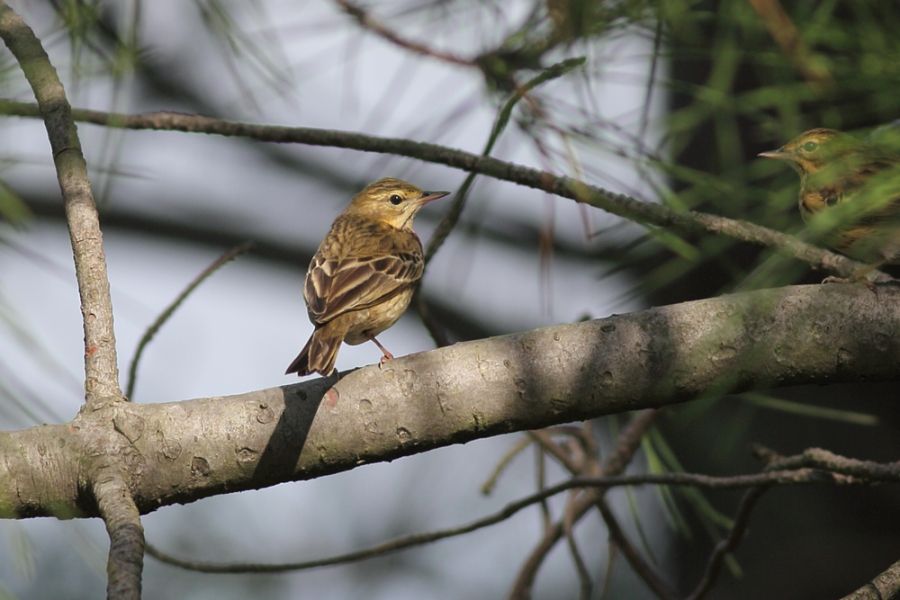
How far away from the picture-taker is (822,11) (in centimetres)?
316

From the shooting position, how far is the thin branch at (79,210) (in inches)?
123

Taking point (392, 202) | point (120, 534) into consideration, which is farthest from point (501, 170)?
point (392, 202)

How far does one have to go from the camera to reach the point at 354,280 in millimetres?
5270

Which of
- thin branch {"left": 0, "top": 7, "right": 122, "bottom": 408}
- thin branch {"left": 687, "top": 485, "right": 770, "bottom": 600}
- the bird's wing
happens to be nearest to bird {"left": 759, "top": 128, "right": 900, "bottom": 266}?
thin branch {"left": 687, "top": 485, "right": 770, "bottom": 600}

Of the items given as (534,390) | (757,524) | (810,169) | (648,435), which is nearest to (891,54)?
(810,169)

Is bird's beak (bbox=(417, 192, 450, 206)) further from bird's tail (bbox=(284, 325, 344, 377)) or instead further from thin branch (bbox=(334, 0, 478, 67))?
thin branch (bbox=(334, 0, 478, 67))

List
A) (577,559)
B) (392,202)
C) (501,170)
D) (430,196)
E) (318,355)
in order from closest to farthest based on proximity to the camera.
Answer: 1. (501,170)
2. (318,355)
3. (577,559)
4. (430,196)
5. (392,202)

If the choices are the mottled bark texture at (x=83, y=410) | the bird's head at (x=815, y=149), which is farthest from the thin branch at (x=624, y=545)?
the mottled bark texture at (x=83, y=410)

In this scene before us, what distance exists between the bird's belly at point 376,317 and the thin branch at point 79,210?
1.91m

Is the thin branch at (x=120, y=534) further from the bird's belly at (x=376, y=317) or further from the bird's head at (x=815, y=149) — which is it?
the bird's belly at (x=376, y=317)

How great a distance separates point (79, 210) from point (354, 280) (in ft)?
6.86

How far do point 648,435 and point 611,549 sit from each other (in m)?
0.49

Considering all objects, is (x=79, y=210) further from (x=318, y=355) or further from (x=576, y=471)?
(x=576, y=471)

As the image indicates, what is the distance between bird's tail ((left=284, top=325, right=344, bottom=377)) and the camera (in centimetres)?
→ 408
